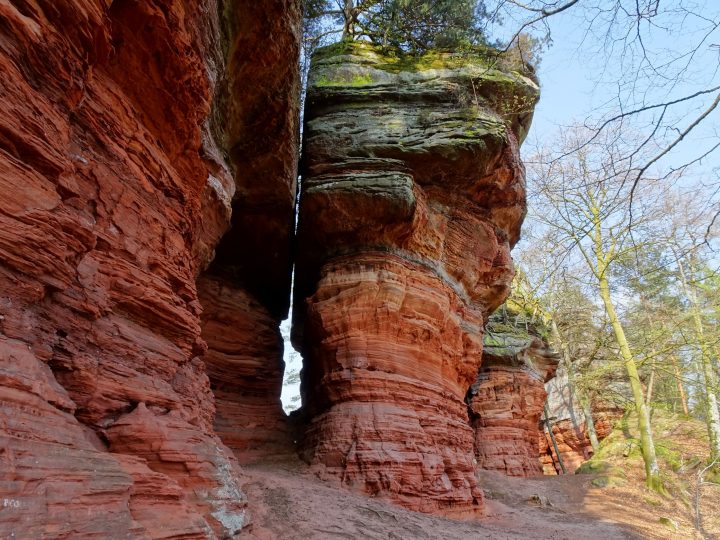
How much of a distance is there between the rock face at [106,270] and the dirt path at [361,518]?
1.17 meters

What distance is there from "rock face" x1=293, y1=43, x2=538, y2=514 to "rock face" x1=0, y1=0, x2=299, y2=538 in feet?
13.2

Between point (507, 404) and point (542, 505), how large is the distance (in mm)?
5467

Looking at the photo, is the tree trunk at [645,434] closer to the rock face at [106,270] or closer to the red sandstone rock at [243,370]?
the red sandstone rock at [243,370]

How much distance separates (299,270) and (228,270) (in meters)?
1.95

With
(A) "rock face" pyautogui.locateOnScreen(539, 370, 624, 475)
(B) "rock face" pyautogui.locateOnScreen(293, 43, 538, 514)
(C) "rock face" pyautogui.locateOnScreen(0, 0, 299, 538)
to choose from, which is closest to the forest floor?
(B) "rock face" pyautogui.locateOnScreen(293, 43, 538, 514)

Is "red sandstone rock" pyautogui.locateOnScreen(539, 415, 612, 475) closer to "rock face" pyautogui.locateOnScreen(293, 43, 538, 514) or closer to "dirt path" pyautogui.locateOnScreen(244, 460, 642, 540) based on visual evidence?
"dirt path" pyautogui.locateOnScreen(244, 460, 642, 540)

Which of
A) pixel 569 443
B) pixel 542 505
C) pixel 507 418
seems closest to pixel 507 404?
pixel 507 418

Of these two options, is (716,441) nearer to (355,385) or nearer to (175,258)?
(355,385)

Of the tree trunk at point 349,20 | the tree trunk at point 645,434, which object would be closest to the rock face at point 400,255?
the tree trunk at point 349,20

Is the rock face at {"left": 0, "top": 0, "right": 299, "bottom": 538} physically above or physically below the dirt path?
above

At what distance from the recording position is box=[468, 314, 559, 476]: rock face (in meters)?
17.3

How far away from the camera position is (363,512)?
7133mm

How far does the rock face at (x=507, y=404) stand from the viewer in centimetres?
1727

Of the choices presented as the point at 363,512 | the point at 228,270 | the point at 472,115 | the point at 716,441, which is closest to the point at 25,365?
the point at 363,512
